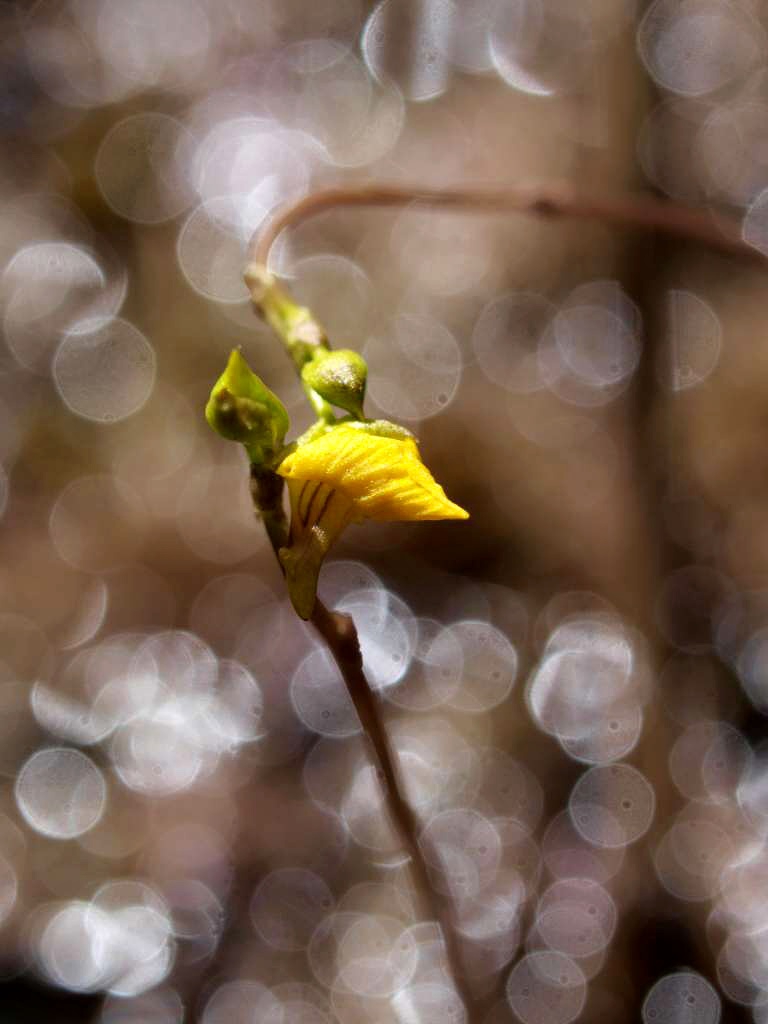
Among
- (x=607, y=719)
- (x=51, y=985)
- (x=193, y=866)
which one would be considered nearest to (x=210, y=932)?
(x=193, y=866)

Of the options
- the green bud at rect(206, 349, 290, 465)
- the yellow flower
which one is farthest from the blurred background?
the green bud at rect(206, 349, 290, 465)

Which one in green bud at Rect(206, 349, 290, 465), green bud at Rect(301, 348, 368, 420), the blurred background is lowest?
the blurred background

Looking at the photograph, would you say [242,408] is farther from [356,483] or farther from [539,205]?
[539,205]

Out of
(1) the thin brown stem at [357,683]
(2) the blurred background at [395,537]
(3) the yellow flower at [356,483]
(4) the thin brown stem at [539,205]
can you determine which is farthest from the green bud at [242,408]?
(2) the blurred background at [395,537]

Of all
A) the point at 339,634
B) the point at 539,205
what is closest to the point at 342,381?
the point at 339,634

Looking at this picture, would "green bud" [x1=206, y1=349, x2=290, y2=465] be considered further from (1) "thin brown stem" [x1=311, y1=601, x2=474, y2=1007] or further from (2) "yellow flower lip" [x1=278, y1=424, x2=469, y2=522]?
(1) "thin brown stem" [x1=311, y1=601, x2=474, y2=1007]

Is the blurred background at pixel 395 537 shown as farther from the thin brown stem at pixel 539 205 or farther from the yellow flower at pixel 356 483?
the yellow flower at pixel 356 483
